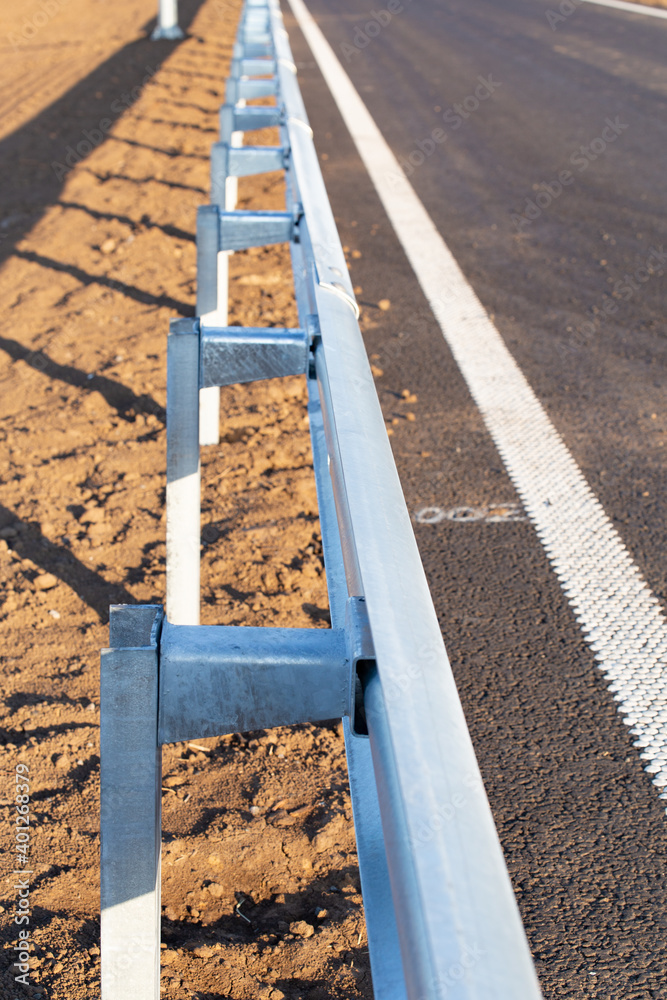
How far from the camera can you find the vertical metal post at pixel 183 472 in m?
2.38

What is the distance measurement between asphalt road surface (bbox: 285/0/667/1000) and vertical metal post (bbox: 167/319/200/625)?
0.86 metres

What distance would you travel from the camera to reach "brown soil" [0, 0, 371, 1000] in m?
2.05

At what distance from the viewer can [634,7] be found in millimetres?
20391

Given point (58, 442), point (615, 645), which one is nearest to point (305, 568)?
point (615, 645)

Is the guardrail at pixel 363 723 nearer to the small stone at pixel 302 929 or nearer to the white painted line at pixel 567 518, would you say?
the small stone at pixel 302 929

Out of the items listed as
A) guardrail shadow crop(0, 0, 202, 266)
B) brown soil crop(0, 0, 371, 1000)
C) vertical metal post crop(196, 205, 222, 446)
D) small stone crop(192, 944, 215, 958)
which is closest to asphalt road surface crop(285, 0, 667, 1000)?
brown soil crop(0, 0, 371, 1000)

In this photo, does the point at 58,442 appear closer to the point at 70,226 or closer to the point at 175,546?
the point at 175,546

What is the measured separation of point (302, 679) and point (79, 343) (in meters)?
4.15


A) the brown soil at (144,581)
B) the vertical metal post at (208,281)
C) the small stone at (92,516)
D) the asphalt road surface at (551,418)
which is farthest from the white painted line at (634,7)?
the small stone at (92,516)

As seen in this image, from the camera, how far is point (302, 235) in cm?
294

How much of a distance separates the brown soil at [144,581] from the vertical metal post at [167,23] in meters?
9.77

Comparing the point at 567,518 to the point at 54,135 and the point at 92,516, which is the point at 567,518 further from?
the point at 54,135

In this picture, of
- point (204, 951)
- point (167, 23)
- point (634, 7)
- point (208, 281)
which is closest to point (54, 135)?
point (208, 281)

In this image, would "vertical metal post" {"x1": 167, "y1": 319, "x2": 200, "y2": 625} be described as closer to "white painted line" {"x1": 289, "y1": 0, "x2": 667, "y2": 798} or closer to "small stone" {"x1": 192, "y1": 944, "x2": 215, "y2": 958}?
"small stone" {"x1": 192, "y1": 944, "x2": 215, "y2": 958}
